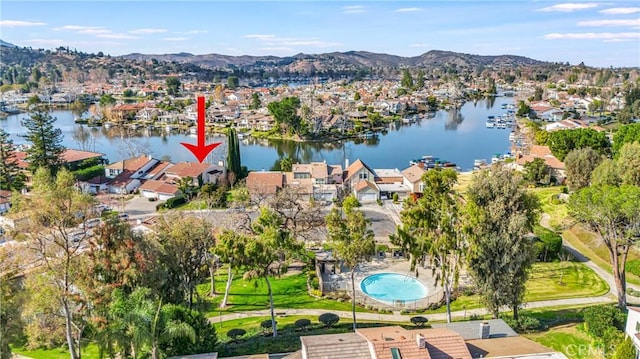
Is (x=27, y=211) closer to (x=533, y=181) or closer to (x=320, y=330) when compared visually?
(x=320, y=330)

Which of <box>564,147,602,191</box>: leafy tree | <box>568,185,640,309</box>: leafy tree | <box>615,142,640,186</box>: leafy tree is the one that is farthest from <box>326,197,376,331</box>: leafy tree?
<box>564,147,602,191</box>: leafy tree

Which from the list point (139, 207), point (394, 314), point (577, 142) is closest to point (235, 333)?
point (394, 314)

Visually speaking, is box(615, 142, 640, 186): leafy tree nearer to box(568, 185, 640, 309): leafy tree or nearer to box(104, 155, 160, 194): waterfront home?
box(568, 185, 640, 309): leafy tree

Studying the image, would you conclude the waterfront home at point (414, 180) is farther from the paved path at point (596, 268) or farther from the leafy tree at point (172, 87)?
the leafy tree at point (172, 87)

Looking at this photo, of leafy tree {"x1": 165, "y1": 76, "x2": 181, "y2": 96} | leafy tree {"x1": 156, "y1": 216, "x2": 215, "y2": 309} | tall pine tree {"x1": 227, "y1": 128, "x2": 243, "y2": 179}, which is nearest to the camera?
leafy tree {"x1": 156, "y1": 216, "x2": 215, "y2": 309}

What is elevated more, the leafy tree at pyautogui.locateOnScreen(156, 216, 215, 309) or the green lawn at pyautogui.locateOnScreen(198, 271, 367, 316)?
the leafy tree at pyautogui.locateOnScreen(156, 216, 215, 309)

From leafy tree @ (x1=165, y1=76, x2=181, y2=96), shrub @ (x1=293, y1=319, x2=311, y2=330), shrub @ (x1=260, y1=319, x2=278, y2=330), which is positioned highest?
leafy tree @ (x1=165, y1=76, x2=181, y2=96)

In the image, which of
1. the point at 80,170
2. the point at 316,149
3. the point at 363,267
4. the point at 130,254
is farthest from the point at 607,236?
the point at 316,149

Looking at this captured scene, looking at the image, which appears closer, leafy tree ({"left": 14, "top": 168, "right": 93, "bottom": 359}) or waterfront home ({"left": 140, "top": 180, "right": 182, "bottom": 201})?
leafy tree ({"left": 14, "top": 168, "right": 93, "bottom": 359})
